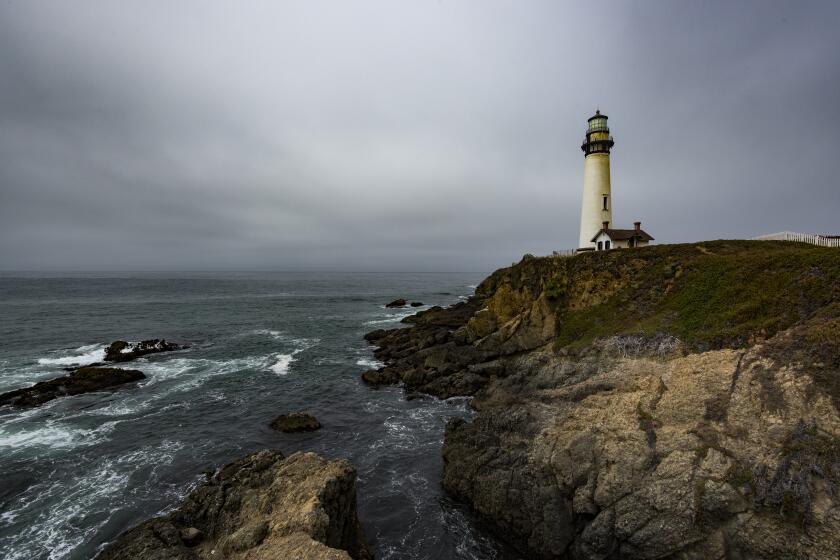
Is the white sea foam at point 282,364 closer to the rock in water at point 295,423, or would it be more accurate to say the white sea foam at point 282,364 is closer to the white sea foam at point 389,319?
the rock in water at point 295,423

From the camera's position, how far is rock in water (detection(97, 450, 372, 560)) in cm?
1105

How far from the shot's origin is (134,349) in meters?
44.2

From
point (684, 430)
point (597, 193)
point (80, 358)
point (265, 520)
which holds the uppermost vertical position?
point (597, 193)

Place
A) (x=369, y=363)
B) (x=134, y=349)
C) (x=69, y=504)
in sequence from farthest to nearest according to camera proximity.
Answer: (x=134, y=349), (x=369, y=363), (x=69, y=504)

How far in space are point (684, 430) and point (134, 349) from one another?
5301 cm

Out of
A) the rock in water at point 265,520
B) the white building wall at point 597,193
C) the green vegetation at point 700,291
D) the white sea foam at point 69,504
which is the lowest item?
the white sea foam at point 69,504

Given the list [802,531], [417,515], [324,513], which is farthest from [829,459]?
[324,513]

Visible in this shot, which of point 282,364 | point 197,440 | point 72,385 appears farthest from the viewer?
point 282,364

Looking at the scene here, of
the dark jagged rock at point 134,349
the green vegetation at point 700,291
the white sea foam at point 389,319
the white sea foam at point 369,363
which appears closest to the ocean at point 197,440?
the white sea foam at point 369,363

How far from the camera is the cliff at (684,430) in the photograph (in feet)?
39.3

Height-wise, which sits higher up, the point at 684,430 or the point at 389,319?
the point at 684,430

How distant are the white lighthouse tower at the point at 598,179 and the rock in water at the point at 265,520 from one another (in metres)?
37.8

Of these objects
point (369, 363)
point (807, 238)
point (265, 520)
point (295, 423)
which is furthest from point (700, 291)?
point (369, 363)

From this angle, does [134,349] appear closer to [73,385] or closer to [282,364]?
[73,385]
